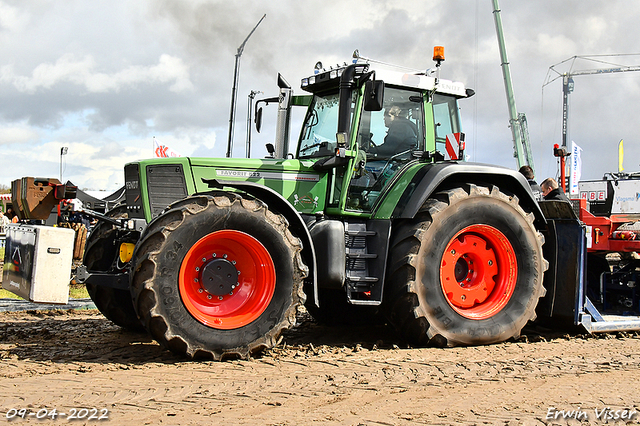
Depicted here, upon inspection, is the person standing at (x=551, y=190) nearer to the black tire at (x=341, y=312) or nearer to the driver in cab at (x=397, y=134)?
the driver in cab at (x=397, y=134)

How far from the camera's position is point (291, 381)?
4.36m

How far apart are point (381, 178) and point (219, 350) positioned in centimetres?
237

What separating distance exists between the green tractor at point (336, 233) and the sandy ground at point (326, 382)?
33 centimetres

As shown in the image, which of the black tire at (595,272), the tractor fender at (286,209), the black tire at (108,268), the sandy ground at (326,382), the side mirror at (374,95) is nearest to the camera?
the sandy ground at (326,382)

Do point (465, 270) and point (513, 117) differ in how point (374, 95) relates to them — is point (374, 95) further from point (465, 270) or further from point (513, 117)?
point (513, 117)

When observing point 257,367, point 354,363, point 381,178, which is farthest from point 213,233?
point 381,178

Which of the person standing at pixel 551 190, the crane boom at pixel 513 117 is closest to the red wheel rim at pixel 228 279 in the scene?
the person standing at pixel 551 190

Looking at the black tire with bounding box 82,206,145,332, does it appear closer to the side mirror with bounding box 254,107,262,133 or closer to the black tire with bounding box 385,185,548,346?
the side mirror with bounding box 254,107,262,133

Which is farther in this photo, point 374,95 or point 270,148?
point 270,148


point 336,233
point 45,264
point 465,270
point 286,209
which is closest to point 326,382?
point 336,233

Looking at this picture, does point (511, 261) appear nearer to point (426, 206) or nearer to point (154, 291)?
point (426, 206)

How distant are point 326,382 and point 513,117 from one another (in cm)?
1676

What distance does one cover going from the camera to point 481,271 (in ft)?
19.6

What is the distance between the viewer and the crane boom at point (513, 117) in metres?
19.1
